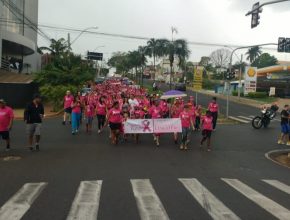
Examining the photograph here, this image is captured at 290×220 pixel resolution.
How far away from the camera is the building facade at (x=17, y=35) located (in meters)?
48.2

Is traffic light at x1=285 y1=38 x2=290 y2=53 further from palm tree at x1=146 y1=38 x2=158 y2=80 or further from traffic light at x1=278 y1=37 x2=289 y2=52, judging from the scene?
palm tree at x1=146 y1=38 x2=158 y2=80

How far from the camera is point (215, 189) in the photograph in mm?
9766

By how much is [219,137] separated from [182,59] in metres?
49.1

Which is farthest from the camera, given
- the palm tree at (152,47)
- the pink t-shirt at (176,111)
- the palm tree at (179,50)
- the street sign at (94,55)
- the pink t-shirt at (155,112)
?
the street sign at (94,55)

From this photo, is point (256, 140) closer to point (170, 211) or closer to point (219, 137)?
point (219, 137)

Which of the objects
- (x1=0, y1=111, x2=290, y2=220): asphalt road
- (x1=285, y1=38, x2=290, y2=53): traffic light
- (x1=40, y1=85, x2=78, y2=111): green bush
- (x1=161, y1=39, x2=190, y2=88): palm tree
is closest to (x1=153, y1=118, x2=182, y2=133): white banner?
(x1=0, y1=111, x2=290, y2=220): asphalt road

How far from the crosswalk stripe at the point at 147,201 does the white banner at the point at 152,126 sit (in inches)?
283

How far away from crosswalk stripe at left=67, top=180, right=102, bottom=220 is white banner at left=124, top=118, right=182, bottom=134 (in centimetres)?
738

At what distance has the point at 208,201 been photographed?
28.2 ft

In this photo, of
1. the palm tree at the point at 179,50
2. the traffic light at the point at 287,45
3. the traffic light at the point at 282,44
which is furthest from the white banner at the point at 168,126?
the palm tree at the point at 179,50

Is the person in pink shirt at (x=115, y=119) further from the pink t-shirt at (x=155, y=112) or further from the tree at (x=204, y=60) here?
the tree at (x=204, y=60)

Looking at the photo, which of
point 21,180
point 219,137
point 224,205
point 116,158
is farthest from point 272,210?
point 219,137

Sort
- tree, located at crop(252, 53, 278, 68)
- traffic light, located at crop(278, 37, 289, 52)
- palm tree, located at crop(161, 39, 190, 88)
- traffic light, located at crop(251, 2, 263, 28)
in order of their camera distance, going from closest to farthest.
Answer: traffic light, located at crop(251, 2, 263, 28) → traffic light, located at crop(278, 37, 289, 52) → palm tree, located at crop(161, 39, 190, 88) → tree, located at crop(252, 53, 278, 68)

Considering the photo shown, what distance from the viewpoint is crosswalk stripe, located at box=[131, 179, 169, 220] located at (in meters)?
7.47
